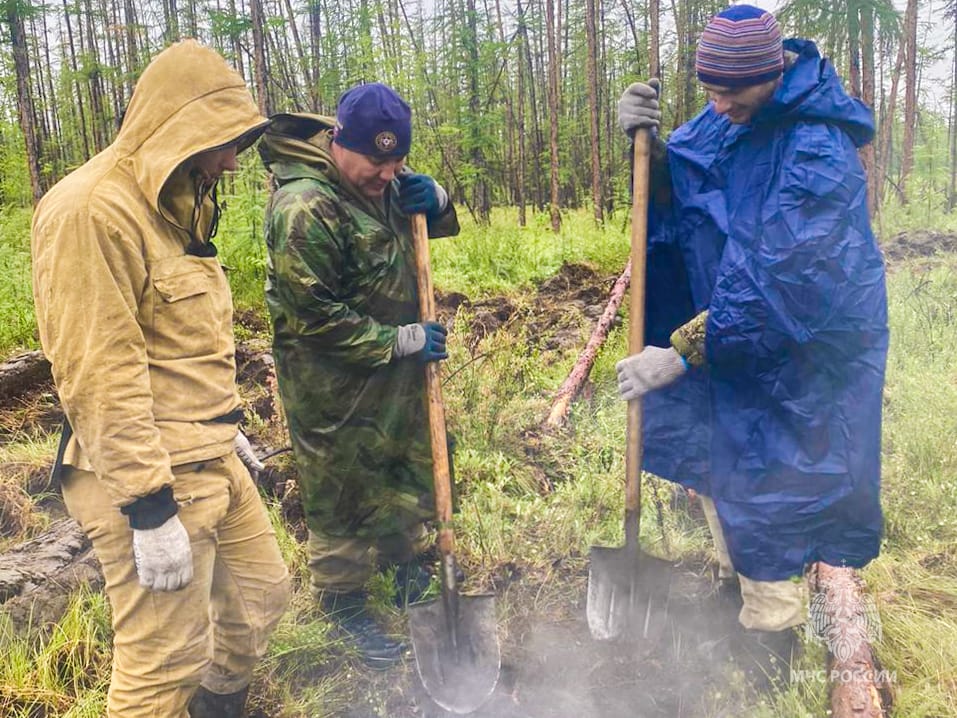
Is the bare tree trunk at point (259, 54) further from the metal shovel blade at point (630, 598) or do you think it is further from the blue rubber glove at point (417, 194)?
the metal shovel blade at point (630, 598)

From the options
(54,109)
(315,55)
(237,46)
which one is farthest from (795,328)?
(54,109)

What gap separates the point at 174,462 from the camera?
1.92 metres

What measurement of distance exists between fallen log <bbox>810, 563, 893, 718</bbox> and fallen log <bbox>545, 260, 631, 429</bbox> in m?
2.13

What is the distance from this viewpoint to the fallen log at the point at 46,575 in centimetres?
283

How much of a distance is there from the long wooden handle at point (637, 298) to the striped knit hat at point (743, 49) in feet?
1.38

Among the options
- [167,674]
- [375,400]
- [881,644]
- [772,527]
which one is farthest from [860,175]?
[167,674]

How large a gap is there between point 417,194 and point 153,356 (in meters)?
1.44

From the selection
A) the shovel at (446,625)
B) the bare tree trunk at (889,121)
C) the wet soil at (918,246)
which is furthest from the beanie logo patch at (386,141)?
the bare tree trunk at (889,121)

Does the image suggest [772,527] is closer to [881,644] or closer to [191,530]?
[881,644]

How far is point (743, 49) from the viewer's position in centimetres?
226

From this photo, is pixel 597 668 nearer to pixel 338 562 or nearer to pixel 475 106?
pixel 338 562

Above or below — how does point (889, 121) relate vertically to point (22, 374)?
above

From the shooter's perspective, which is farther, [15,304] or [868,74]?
[868,74]

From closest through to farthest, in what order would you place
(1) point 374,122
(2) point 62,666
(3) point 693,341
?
(3) point 693,341 < (1) point 374,122 < (2) point 62,666
